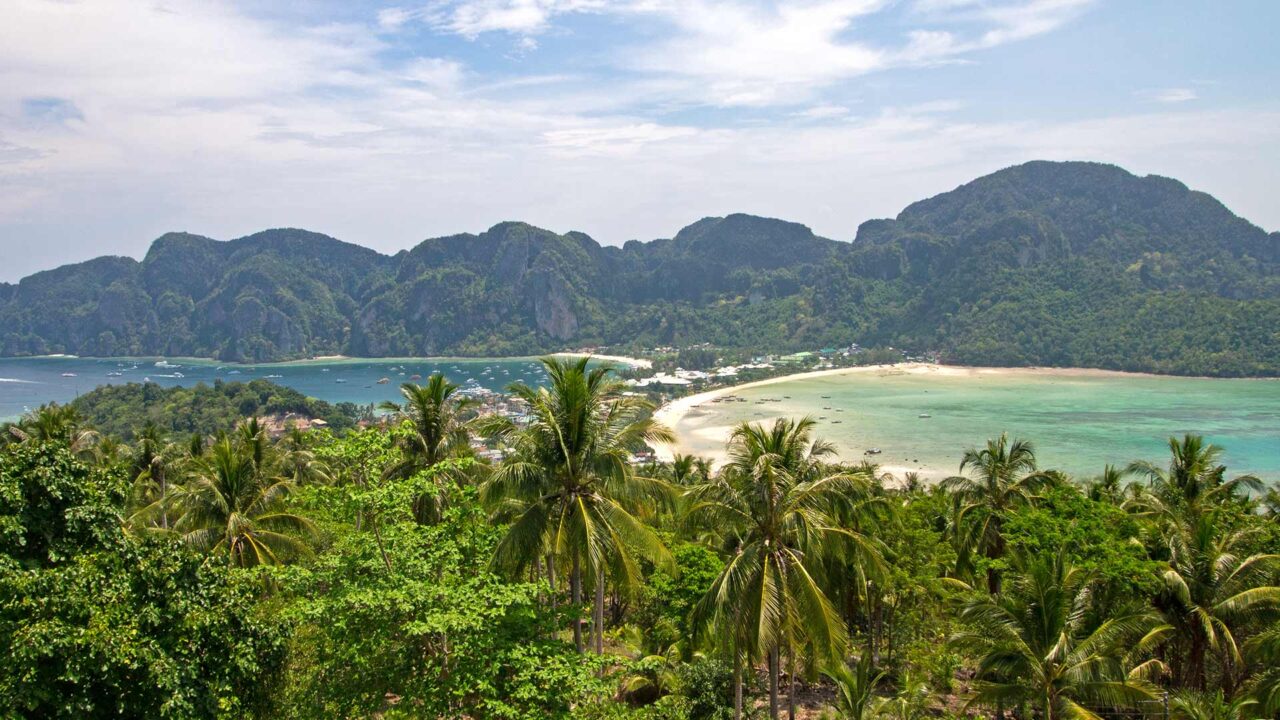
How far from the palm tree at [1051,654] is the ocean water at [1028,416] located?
5548 cm

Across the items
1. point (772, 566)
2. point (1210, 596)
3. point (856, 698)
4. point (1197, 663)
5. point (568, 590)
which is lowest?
point (856, 698)

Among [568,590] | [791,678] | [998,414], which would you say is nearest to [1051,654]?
[791,678]

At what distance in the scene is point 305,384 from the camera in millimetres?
189625

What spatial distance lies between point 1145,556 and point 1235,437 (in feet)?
279

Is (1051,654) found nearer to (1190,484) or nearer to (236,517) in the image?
(236,517)

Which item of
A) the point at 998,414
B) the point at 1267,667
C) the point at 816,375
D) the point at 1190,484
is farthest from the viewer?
the point at 816,375

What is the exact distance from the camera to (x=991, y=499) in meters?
20.5

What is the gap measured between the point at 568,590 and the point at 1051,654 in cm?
1159

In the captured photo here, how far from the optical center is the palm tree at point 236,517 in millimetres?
16391

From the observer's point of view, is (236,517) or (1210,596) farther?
(236,517)

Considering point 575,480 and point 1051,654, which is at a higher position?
point 575,480

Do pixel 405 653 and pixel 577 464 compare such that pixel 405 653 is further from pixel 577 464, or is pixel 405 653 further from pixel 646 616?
pixel 646 616

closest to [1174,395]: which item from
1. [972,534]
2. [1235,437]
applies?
[1235,437]

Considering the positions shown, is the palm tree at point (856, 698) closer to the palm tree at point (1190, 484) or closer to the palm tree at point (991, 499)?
the palm tree at point (991, 499)
